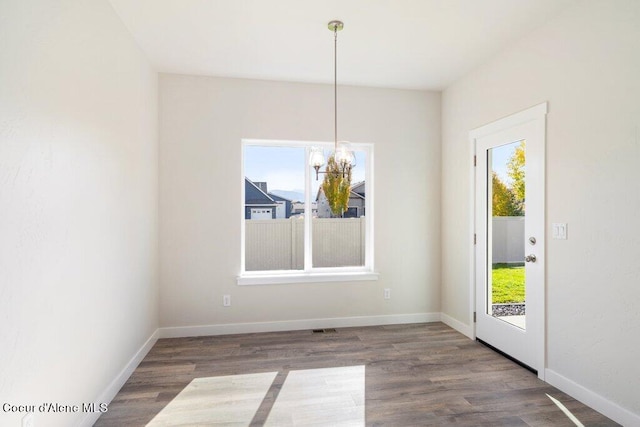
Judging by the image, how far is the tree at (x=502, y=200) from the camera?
3.27 m

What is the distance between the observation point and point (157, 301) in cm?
383

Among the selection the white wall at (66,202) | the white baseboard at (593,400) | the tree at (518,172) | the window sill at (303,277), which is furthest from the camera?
the window sill at (303,277)

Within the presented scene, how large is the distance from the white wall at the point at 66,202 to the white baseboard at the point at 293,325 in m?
0.76

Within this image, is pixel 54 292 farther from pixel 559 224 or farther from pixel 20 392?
→ pixel 559 224

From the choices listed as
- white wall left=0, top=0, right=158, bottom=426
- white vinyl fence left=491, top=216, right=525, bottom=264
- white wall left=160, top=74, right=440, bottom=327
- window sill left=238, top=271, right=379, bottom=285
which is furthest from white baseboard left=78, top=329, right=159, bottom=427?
white vinyl fence left=491, top=216, right=525, bottom=264

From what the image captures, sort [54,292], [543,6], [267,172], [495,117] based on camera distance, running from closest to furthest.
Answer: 1. [54,292]
2. [543,6]
3. [495,117]
4. [267,172]

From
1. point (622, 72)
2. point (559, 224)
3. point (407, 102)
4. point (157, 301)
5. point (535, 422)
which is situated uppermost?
point (407, 102)

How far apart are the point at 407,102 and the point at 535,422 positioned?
342 centimetres

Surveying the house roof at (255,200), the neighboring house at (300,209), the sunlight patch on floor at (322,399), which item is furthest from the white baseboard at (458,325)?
the house roof at (255,200)

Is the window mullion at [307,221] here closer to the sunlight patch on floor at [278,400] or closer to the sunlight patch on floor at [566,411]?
the sunlight patch on floor at [278,400]

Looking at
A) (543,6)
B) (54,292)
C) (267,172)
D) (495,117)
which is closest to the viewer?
(54,292)

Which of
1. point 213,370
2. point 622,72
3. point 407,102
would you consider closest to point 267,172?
point 407,102

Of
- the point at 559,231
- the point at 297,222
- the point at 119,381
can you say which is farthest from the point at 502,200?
the point at 119,381

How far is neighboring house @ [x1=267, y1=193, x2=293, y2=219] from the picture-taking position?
4.27m
